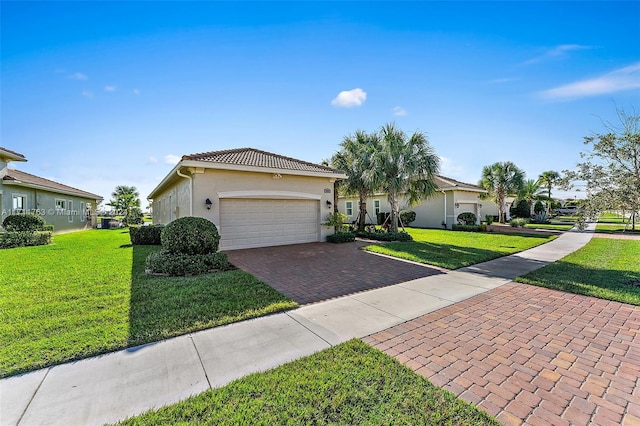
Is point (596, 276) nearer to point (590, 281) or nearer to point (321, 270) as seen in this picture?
point (590, 281)

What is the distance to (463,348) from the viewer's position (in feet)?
12.0

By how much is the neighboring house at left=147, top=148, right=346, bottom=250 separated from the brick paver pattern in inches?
349

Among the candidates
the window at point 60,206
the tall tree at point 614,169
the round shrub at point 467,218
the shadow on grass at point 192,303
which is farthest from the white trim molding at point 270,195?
the window at point 60,206

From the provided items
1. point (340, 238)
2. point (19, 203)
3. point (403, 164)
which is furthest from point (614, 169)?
point (19, 203)

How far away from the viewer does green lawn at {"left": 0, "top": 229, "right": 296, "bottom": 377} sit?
3639mm

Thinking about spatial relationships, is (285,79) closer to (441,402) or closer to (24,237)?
(441,402)

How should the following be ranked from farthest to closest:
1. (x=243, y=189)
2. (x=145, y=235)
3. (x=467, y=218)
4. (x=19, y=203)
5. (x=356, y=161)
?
(x=467, y=218) < (x=19, y=203) < (x=356, y=161) < (x=145, y=235) < (x=243, y=189)

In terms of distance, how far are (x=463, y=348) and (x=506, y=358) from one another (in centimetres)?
48

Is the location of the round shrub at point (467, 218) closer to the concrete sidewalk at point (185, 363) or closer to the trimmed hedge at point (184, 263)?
the concrete sidewalk at point (185, 363)

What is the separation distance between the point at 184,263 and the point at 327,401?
20.1ft

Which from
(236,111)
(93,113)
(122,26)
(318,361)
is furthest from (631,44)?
(93,113)

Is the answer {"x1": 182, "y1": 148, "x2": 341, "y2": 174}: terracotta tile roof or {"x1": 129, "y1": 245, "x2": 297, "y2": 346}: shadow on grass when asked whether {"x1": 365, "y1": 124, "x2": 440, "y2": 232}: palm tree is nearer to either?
{"x1": 182, "y1": 148, "x2": 341, "y2": 174}: terracotta tile roof

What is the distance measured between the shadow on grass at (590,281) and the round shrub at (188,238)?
873 cm

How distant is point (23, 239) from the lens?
13.3 m
